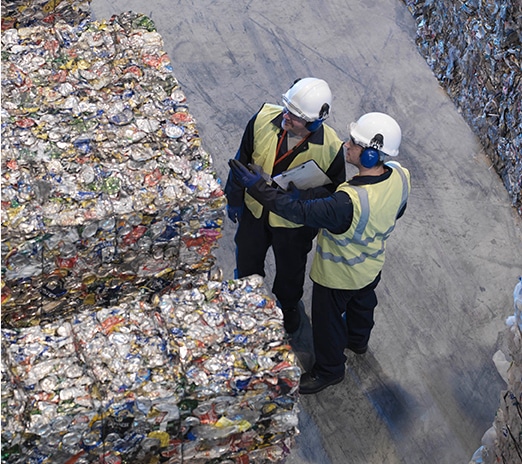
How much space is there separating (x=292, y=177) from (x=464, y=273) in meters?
1.86

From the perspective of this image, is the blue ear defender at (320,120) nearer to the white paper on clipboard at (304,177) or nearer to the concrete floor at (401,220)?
the white paper on clipboard at (304,177)

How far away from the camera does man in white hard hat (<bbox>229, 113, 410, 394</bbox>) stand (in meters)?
5.09

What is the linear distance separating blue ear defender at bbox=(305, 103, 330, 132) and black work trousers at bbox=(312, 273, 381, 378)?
3.15ft

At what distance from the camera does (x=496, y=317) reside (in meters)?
6.37

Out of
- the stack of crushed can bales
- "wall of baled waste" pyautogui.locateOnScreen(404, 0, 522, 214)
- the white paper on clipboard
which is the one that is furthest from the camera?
"wall of baled waste" pyautogui.locateOnScreen(404, 0, 522, 214)

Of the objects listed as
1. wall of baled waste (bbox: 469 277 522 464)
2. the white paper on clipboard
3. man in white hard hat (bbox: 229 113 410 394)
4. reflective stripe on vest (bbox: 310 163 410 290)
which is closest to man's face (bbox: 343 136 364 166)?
man in white hard hat (bbox: 229 113 410 394)

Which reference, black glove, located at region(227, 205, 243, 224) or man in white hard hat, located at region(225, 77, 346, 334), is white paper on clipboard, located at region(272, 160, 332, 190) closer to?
man in white hard hat, located at region(225, 77, 346, 334)

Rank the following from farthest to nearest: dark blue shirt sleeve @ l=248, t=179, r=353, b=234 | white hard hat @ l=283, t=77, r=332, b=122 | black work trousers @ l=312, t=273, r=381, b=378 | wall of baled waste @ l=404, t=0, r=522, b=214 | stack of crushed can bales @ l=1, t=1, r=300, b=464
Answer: wall of baled waste @ l=404, t=0, r=522, b=214 < black work trousers @ l=312, t=273, r=381, b=378 < white hard hat @ l=283, t=77, r=332, b=122 < dark blue shirt sleeve @ l=248, t=179, r=353, b=234 < stack of crushed can bales @ l=1, t=1, r=300, b=464

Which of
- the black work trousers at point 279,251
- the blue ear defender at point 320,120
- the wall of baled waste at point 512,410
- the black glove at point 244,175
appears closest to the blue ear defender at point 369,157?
the blue ear defender at point 320,120

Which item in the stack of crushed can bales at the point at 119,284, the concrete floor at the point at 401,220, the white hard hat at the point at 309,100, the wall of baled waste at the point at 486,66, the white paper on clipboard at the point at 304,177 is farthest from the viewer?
the wall of baled waste at the point at 486,66

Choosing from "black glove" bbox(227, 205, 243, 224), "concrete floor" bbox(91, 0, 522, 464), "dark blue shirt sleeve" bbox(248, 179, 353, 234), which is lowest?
"concrete floor" bbox(91, 0, 522, 464)

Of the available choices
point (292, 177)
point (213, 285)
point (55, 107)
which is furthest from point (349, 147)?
point (55, 107)

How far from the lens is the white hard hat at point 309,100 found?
17.3 feet

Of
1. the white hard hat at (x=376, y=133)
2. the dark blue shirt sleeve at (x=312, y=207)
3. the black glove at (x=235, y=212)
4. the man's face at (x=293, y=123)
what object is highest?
the white hard hat at (x=376, y=133)
